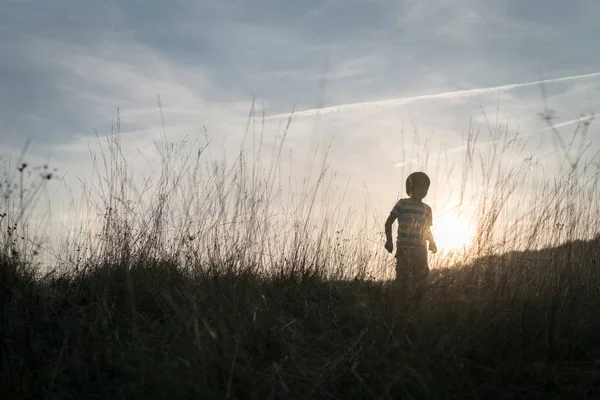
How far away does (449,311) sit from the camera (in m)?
2.65

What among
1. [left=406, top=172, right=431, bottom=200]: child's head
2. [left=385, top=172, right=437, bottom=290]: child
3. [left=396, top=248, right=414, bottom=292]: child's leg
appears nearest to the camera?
[left=396, top=248, right=414, bottom=292]: child's leg

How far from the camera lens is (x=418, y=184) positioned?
4.33m

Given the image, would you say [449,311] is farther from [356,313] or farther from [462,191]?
[462,191]

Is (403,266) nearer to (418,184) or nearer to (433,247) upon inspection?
(433,247)

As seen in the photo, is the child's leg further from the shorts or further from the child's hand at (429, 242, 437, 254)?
the child's hand at (429, 242, 437, 254)

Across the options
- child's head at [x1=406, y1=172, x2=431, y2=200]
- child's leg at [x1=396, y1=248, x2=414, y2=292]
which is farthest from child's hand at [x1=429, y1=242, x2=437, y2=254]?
child's head at [x1=406, y1=172, x2=431, y2=200]

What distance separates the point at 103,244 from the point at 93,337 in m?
1.57

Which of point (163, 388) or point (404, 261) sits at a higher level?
point (404, 261)

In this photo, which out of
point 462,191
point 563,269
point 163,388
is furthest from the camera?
point 462,191

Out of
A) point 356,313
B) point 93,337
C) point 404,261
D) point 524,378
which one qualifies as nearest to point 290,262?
point 404,261

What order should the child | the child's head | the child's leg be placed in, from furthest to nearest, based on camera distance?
the child's head < the child < the child's leg

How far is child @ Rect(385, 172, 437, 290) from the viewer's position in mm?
4141

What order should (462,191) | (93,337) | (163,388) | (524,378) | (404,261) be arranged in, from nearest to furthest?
(163,388), (524,378), (93,337), (462,191), (404,261)

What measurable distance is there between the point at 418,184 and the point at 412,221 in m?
0.33
